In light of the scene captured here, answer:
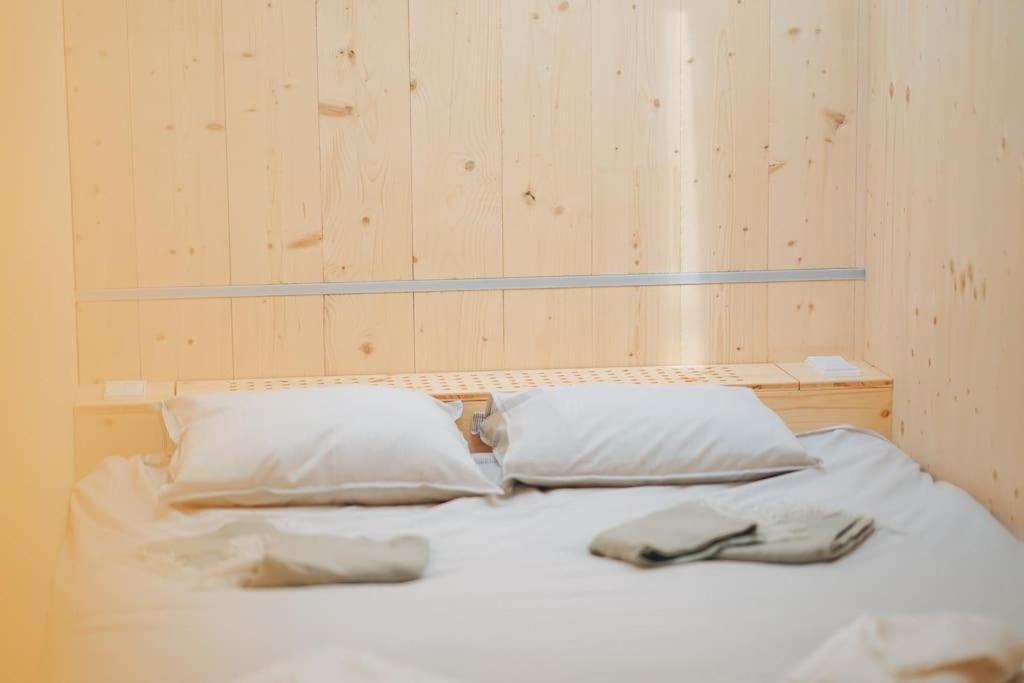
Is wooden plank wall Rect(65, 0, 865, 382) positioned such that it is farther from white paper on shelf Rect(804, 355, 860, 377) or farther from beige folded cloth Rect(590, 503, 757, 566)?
beige folded cloth Rect(590, 503, 757, 566)

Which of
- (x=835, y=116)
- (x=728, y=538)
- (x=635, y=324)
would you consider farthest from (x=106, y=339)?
(x=835, y=116)

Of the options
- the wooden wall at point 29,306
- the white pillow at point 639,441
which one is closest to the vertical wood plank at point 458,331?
the white pillow at point 639,441

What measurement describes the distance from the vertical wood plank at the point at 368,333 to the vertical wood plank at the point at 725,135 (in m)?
0.78

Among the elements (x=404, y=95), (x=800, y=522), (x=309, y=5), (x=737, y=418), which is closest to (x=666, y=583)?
(x=800, y=522)

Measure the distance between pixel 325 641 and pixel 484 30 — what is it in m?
1.86

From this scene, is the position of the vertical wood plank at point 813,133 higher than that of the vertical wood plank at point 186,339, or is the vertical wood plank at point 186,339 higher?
the vertical wood plank at point 813,133

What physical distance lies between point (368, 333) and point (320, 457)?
27.9 inches

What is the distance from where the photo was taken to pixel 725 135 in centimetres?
315

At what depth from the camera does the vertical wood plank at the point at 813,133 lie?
313 cm

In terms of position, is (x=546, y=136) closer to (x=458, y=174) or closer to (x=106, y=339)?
(x=458, y=174)

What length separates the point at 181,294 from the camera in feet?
9.91

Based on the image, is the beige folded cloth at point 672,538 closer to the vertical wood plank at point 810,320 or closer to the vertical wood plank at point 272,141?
the vertical wood plank at point 810,320

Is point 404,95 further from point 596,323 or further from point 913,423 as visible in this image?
point 913,423

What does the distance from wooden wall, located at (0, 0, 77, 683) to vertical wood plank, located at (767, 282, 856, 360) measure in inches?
94.6
